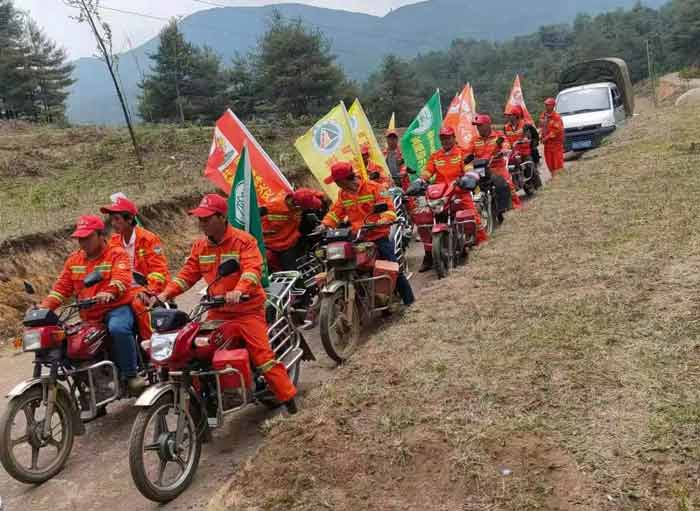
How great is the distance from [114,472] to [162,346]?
113 centimetres

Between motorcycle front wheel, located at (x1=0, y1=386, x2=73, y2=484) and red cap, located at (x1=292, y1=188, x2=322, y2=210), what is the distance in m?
→ 3.36

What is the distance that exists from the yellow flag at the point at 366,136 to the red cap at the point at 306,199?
2.87 metres

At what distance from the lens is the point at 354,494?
Answer: 311cm

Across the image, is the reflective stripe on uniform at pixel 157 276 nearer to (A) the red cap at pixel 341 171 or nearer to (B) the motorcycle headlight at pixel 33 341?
(B) the motorcycle headlight at pixel 33 341

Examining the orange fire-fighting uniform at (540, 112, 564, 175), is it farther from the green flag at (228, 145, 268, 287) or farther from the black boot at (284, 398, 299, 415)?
the black boot at (284, 398, 299, 415)

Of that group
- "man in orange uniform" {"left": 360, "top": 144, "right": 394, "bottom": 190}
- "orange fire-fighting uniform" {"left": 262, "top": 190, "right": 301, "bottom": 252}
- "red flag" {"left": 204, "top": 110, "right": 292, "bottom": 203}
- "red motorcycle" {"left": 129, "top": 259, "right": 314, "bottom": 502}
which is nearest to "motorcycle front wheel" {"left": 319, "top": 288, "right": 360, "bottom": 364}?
"red motorcycle" {"left": 129, "top": 259, "right": 314, "bottom": 502}

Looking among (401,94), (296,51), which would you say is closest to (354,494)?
(296,51)

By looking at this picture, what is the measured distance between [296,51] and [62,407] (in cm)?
3138

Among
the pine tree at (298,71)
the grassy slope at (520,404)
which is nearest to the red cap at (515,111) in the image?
the grassy slope at (520,404)

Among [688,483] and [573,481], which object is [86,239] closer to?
[573,481]

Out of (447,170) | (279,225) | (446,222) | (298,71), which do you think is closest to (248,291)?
(279,225)

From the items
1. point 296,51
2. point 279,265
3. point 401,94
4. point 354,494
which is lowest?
point 354,494

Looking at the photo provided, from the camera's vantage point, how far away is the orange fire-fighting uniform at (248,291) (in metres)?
4.40

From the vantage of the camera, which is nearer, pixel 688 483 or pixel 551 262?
pixel 688 483
